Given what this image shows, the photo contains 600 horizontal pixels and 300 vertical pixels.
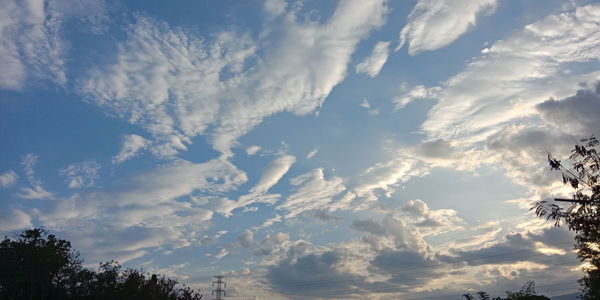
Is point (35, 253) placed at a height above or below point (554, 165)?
above

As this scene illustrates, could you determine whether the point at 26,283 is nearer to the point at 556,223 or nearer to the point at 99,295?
the point at 99,295

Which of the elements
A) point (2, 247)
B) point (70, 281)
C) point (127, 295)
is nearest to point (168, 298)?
point (127, 295)

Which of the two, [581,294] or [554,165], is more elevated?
[554,165]

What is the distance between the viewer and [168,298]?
70312mm

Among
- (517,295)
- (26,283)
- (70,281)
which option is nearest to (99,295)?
(70,281)

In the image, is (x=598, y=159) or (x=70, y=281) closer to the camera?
(x=598, y=159)

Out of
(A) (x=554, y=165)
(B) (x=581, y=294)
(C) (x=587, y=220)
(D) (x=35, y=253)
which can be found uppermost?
(D) (x=35, y=253)

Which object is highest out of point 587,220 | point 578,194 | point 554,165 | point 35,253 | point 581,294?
point 35,253

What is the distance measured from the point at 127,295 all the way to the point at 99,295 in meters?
8.80

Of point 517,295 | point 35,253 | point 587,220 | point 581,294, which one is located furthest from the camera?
point 35,253

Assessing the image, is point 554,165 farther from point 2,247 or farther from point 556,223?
point 2,247

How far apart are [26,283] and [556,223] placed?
78.3 metres

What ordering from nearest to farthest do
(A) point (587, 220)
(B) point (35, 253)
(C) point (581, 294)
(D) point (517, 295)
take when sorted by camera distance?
(A) point (587, 220) → (C) point (581, 294) → (D) point (517, 295) → (B) point (35, 253)

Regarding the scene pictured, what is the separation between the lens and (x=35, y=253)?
228 ft
